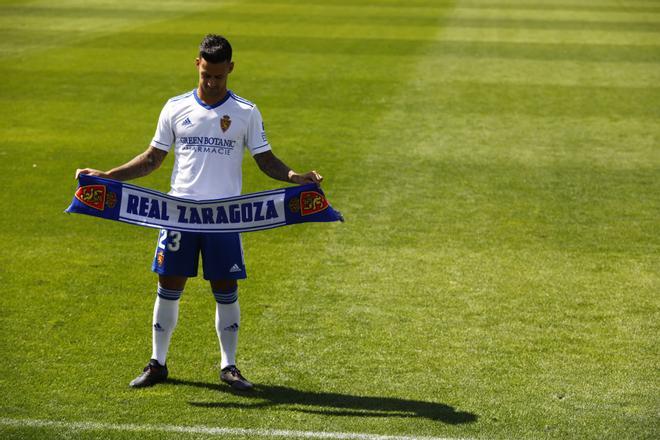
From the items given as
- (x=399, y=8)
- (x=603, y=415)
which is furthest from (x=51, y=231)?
(x=399, y=8)

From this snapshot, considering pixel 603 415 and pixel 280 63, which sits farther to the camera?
pixel 280 63

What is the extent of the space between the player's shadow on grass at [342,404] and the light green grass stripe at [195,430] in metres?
0.32

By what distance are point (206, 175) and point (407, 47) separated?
17138mm

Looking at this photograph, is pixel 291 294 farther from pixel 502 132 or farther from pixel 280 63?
pixel 280 63

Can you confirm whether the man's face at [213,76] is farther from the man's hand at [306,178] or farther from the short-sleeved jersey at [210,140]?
the man's hand at [306,178]

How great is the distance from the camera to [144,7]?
3030 cm

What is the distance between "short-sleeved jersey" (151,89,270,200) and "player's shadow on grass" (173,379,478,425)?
4.20ft

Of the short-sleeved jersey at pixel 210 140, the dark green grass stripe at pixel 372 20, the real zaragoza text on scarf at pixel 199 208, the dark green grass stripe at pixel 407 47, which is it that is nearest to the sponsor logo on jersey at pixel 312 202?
the real zaragoza text on scarf at pixel 199 208

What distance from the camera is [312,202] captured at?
21.9 feet

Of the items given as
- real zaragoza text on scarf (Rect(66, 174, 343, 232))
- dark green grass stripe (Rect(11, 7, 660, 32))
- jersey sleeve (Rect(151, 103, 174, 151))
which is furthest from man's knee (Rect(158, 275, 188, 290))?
dark green grass stripe (Rect(11, 7, 660, 32))

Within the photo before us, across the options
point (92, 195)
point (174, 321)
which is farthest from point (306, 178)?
point (92, 195)

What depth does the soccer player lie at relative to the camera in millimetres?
6531

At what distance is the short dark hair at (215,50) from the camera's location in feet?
20.7

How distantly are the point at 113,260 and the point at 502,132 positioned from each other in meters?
7.34
